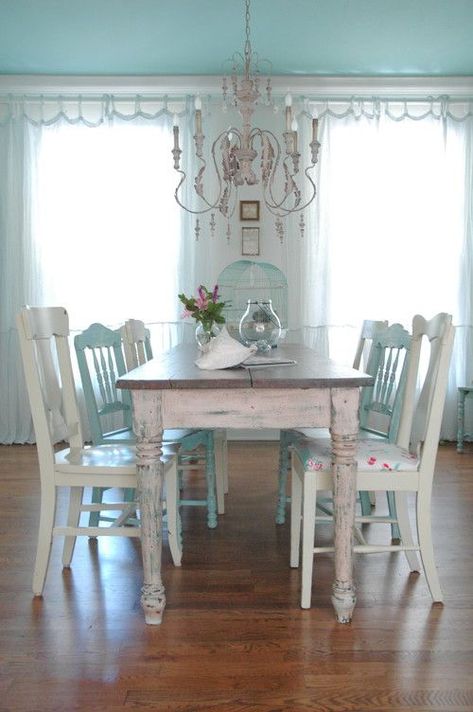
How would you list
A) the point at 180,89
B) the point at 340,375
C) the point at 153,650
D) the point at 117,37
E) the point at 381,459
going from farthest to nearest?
1. the point at 180,89
2. the point at 117,37
3. the point at 381,459
4. the point at 340,375
5. the point at 153,650

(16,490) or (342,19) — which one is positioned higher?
(342,19)

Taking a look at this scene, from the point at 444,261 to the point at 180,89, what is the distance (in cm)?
241

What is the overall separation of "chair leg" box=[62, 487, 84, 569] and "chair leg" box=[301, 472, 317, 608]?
2.89ft

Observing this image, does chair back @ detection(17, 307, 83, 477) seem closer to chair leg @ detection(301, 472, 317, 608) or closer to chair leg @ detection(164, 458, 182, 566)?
chair leg @ detection(164, 458, 182, 566)

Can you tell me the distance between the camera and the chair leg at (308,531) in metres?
2.29

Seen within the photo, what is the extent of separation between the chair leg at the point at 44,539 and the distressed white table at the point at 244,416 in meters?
0.40

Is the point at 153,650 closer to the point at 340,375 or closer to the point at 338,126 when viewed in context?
the point at 340,375

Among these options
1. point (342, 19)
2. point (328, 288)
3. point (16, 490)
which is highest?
point (342, 19)

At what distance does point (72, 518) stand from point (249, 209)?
3.29 metres

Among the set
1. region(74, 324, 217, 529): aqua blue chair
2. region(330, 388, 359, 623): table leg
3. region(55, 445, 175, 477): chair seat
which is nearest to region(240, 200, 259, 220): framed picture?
region(74, 324, 217, 529): aqua blue chair

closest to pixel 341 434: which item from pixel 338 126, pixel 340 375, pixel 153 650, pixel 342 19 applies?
pixel 340 375

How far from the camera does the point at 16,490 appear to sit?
3.88 m

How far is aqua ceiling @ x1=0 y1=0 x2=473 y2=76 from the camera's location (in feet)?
13.0

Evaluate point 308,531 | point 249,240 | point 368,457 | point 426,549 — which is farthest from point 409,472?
point 249,240
